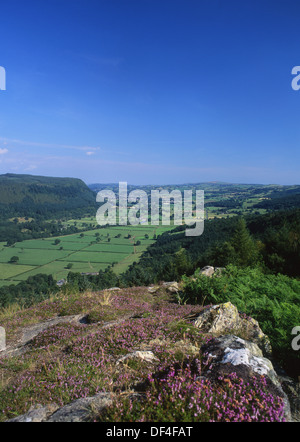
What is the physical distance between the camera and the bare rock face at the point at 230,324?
5859 millimetres

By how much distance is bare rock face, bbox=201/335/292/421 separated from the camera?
3633mm

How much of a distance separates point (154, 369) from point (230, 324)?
113 inches

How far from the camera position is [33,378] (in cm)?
472

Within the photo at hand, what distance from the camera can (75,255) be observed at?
10256 centimetres

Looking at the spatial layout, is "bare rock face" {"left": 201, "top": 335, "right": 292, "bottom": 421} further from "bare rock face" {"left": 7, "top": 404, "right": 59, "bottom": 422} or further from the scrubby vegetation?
"bare rock face" {"left": 7, "top": 404, "right": 59, "bottom": 422}

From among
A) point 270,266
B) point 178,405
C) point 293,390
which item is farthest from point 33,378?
point 270,266

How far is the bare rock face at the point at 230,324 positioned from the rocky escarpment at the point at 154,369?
27 millimetres

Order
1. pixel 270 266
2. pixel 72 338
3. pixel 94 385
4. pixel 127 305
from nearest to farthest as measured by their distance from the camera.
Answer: pixel 94 385 → pixel 72 338 → pixel 127 305 → pixel 270 266

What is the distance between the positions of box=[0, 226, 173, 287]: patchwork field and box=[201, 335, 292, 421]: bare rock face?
72.1 m

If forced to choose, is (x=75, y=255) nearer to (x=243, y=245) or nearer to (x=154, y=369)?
(x=243, y=245)

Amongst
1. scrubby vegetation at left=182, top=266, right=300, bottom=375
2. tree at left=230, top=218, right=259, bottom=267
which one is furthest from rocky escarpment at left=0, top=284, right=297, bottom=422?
tree at left=230, top=218, right=259, bottom=267
